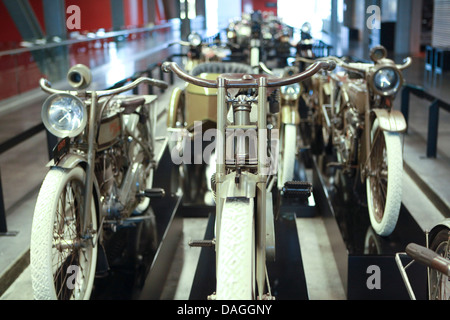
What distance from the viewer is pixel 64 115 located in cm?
274

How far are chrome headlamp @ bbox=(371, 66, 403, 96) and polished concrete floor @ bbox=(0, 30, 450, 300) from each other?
3.47 ft

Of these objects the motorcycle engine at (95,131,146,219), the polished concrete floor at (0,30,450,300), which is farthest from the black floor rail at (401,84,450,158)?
the motorcycle engine at (95,131,146,219)

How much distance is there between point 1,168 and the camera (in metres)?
5.68

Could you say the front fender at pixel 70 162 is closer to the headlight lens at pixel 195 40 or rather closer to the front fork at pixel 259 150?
the front fork at pixel 259 150

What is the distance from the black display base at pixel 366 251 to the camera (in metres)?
3.09

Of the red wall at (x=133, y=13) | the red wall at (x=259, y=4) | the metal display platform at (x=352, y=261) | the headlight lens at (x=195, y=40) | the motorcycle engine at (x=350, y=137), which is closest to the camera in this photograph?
the metal display platform at (x=352, y=261)

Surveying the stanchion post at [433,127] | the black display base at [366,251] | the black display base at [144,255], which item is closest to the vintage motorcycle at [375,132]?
the black display base at [366,251]

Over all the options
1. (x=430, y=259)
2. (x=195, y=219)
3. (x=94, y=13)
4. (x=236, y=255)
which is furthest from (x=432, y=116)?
(x=94, y=13)

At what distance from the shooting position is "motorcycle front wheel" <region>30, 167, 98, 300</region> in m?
2.44

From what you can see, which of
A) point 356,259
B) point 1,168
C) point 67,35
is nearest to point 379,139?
point 356,259

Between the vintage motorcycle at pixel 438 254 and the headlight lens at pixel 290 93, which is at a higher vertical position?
the headlight lens at pixel 290 93

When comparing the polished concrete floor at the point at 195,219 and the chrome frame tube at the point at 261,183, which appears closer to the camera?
the chrome frame tube at the point at 261,183

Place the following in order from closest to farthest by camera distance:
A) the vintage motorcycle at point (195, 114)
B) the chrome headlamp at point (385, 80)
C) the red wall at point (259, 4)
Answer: the chrome headlamp at point (385, 80), the vintage motorcycle at point (195, 114), the red wall at point (259, 4)

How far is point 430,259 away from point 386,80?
76.1 inches
